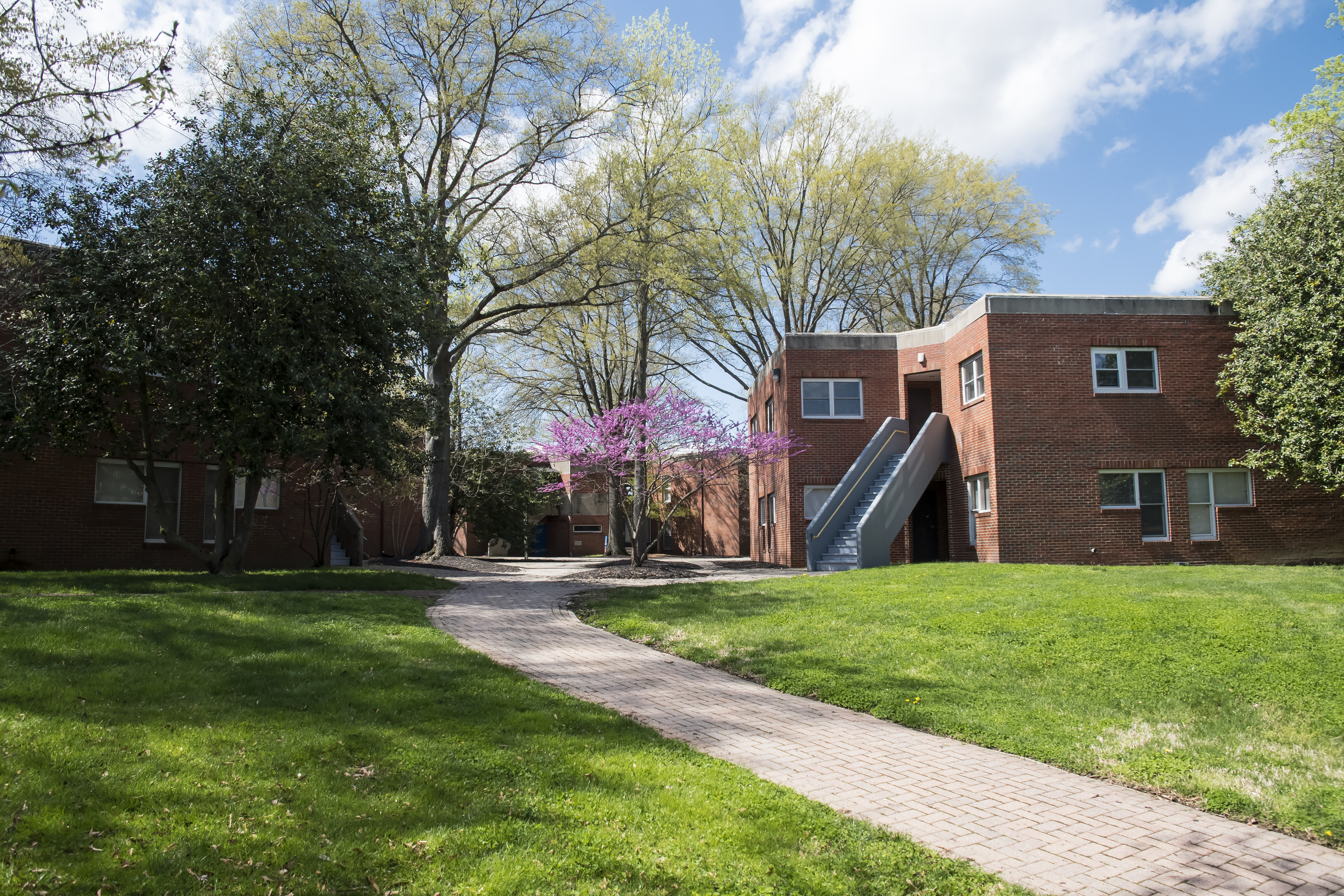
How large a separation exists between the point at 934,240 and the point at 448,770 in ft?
105

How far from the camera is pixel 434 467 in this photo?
2528cm

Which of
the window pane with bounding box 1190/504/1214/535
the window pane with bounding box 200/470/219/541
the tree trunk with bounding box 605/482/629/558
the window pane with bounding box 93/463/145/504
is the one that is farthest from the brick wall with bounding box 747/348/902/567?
the window pane with bounding box 93/463/145/504

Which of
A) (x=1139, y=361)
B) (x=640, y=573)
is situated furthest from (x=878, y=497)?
(x=1139, y=361)

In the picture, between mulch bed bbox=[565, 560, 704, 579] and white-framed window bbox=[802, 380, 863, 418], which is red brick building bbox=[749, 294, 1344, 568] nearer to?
mulch bed bbox=[565, 560, 704, 579]

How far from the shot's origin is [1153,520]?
62.7 ft

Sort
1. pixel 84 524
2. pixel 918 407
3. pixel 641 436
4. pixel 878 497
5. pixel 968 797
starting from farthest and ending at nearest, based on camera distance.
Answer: pixel 918 407
pixel 641 436
pixel 878 497
pixel 84 524
pixel 968 797

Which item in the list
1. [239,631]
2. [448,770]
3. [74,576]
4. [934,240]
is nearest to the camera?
[448,770]

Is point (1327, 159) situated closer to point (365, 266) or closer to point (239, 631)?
point (365, 266)

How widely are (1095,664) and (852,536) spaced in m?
11.7

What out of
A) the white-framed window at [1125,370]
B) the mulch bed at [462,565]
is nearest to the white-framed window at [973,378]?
the white-framed window at [1125,370]

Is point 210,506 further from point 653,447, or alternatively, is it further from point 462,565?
point 653,447

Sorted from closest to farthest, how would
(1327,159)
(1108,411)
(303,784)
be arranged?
(303,784) → (1108,411) → (1327,159)

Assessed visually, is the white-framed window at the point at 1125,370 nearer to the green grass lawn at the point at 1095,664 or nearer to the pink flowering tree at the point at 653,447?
the green grass lawn at the point at 1095,664

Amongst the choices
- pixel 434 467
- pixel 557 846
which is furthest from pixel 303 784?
pixel 434 467
